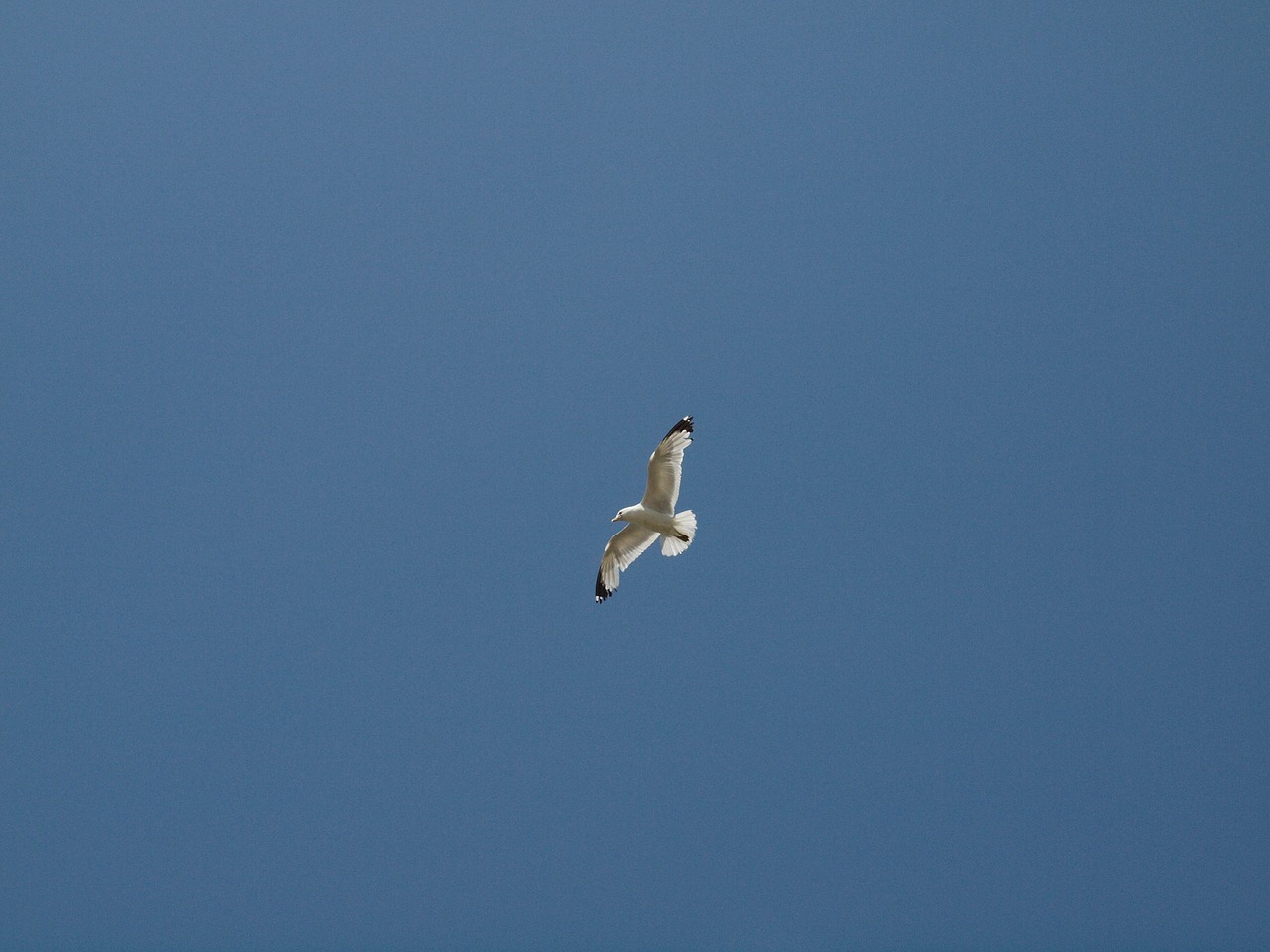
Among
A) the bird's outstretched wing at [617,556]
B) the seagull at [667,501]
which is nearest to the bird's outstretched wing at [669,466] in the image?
the seagull at [667,501]

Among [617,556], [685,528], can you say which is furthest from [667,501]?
[617,556]

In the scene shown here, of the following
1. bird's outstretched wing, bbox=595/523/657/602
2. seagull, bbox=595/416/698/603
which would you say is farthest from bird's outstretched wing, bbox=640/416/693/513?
bird's outstretched wing, bbox=595/523/657/602

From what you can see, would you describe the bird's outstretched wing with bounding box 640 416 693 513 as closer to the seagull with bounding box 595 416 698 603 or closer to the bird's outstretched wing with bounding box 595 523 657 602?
the seagull with bounding box 595 416 698 603

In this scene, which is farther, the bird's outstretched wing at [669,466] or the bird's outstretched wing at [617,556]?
the bird's outstretched wing at [617,556]

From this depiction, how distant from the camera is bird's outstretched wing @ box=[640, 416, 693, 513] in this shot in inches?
720

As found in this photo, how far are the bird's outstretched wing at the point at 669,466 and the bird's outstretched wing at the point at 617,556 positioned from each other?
1.19 m

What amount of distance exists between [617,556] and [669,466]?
90.9 inches

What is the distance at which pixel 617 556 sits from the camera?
19953 mm

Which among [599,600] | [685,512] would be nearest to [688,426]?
[685,512]

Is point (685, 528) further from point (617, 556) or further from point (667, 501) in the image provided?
point (617, 556)

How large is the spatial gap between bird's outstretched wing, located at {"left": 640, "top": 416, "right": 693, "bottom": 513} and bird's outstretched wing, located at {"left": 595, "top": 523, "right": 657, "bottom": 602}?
119cm

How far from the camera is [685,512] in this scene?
1853cm

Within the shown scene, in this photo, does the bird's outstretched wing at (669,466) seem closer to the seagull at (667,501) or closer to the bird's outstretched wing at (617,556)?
the seagull at (667,501)

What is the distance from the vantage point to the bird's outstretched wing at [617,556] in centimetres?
1964
